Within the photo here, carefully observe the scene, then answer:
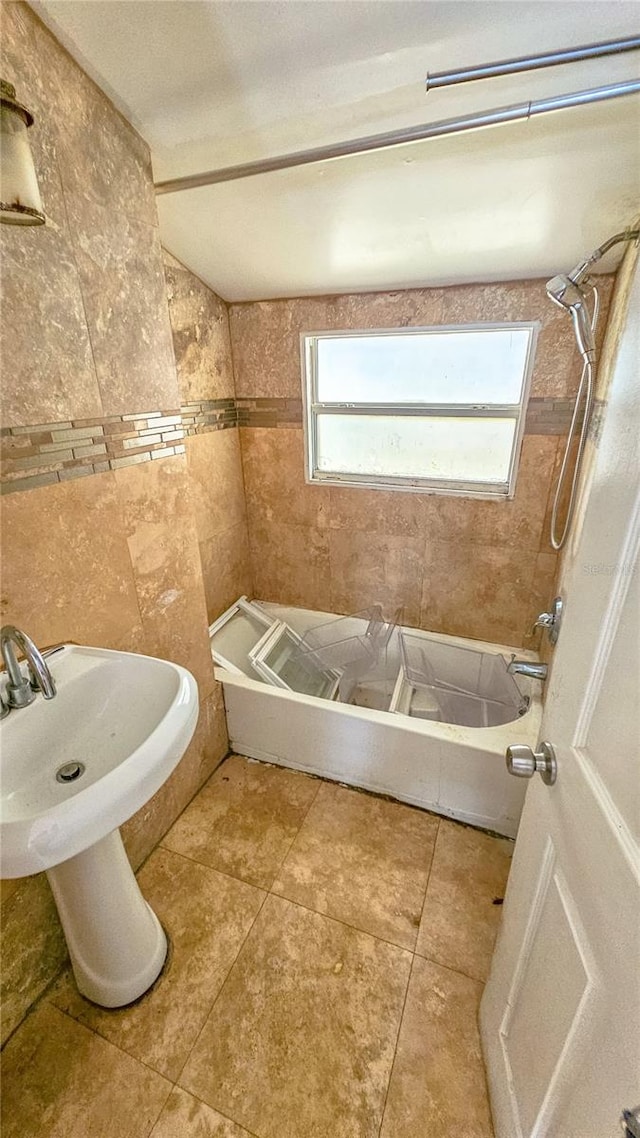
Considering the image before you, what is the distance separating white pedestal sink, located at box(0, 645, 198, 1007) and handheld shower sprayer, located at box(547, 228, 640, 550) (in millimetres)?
1486

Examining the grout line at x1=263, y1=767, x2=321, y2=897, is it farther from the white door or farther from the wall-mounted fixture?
the wall-mounted fixture

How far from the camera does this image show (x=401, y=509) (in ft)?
6.85

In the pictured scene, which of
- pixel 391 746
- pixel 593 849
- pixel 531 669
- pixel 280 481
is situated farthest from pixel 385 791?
pixel 280 481

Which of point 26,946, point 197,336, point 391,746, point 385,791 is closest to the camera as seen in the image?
point 26,946

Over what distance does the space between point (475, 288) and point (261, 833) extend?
2.27m

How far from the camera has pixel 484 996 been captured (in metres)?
1.11

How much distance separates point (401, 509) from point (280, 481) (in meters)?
0.66

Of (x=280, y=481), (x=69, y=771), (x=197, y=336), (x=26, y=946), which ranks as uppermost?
(x=197, y=336)

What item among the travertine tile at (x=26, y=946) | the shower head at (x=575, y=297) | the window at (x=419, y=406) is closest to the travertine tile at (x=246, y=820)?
the travertine tile at (x=26, y=946)

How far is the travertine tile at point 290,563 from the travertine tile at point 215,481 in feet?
0.62

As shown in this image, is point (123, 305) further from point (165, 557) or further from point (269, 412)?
point (269, 412)

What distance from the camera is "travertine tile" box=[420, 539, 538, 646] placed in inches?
78.2

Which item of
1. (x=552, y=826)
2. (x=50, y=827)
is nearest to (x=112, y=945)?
(x=50, y=827)

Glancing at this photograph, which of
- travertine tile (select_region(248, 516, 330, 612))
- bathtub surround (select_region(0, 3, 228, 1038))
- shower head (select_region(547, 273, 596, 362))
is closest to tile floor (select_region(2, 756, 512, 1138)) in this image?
Answer: bathtub surround (select_region(0, 3, 228, 1038))
